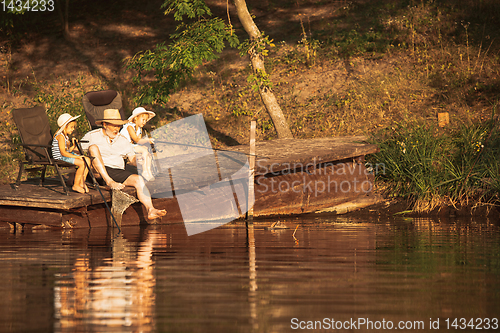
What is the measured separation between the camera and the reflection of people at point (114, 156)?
9.18m

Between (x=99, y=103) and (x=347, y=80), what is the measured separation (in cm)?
720

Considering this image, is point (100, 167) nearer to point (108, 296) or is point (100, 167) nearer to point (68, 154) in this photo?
point (68, 154)

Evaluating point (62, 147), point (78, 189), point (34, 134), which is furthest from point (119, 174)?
point (34, 134)

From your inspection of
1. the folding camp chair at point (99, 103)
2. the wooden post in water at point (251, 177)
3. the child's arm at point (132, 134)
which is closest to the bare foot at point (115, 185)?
the child's arm at point (132, 134)

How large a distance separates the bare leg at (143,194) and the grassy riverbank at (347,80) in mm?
4423

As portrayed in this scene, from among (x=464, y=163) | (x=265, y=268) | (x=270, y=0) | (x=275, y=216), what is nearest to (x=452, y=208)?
(x=464, y=163)

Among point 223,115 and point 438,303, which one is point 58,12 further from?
point 438,303

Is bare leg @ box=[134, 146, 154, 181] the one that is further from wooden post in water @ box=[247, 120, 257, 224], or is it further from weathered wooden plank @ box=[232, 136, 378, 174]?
weathered wooden plank @ box=[232, 136, 378, 174]

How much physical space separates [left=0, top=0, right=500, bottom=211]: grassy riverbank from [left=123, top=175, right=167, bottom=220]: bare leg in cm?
442

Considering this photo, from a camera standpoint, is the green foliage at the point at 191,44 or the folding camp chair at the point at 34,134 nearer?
the folding camp chair at the point at 34,134

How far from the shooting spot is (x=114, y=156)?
952 cm

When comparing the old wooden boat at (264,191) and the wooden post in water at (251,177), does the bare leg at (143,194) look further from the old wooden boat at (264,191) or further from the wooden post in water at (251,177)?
the wooden post in water at (251,177)

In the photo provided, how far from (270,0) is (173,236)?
624 inches

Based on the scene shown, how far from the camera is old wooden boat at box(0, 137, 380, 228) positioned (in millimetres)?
9219
